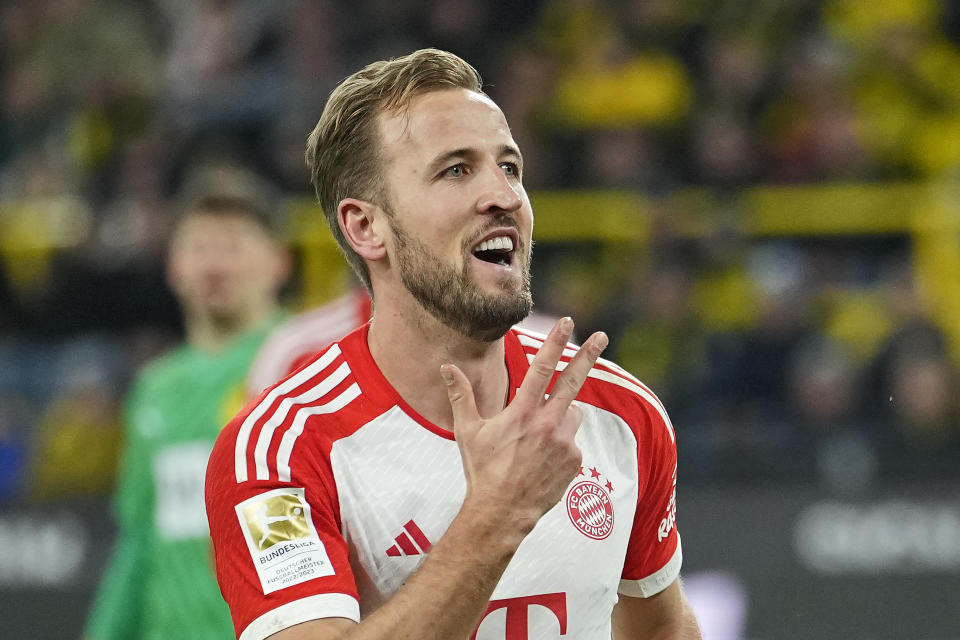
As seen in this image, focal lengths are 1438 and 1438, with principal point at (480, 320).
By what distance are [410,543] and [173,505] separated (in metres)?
2.73

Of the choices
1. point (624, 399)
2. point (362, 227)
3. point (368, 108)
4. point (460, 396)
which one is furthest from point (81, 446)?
point (460, 396)

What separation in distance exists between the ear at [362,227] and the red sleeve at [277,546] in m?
0.52

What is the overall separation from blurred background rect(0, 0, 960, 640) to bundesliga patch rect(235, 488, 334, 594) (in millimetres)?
4641

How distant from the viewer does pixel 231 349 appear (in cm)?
584

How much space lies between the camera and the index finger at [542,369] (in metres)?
2.76

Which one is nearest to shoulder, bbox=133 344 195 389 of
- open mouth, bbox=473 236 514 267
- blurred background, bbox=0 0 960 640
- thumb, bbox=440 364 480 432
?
blurred background, bbox=0 0 960 640

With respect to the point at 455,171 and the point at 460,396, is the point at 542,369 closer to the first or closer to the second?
the point at 460,396

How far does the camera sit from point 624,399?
10.6 ft

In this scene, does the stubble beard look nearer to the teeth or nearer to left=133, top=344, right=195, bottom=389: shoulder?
the teeth

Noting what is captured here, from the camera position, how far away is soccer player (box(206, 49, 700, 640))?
2734 millimetres

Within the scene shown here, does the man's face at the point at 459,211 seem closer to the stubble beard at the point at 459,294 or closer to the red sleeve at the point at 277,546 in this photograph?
the stubble beard at the point at 459,294

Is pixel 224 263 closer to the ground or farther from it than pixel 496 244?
closer to the ground

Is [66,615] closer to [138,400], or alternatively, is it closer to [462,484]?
[138,400]

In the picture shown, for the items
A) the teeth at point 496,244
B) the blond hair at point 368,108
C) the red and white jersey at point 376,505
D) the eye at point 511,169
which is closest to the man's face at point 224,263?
the blond hair at point 368,108
